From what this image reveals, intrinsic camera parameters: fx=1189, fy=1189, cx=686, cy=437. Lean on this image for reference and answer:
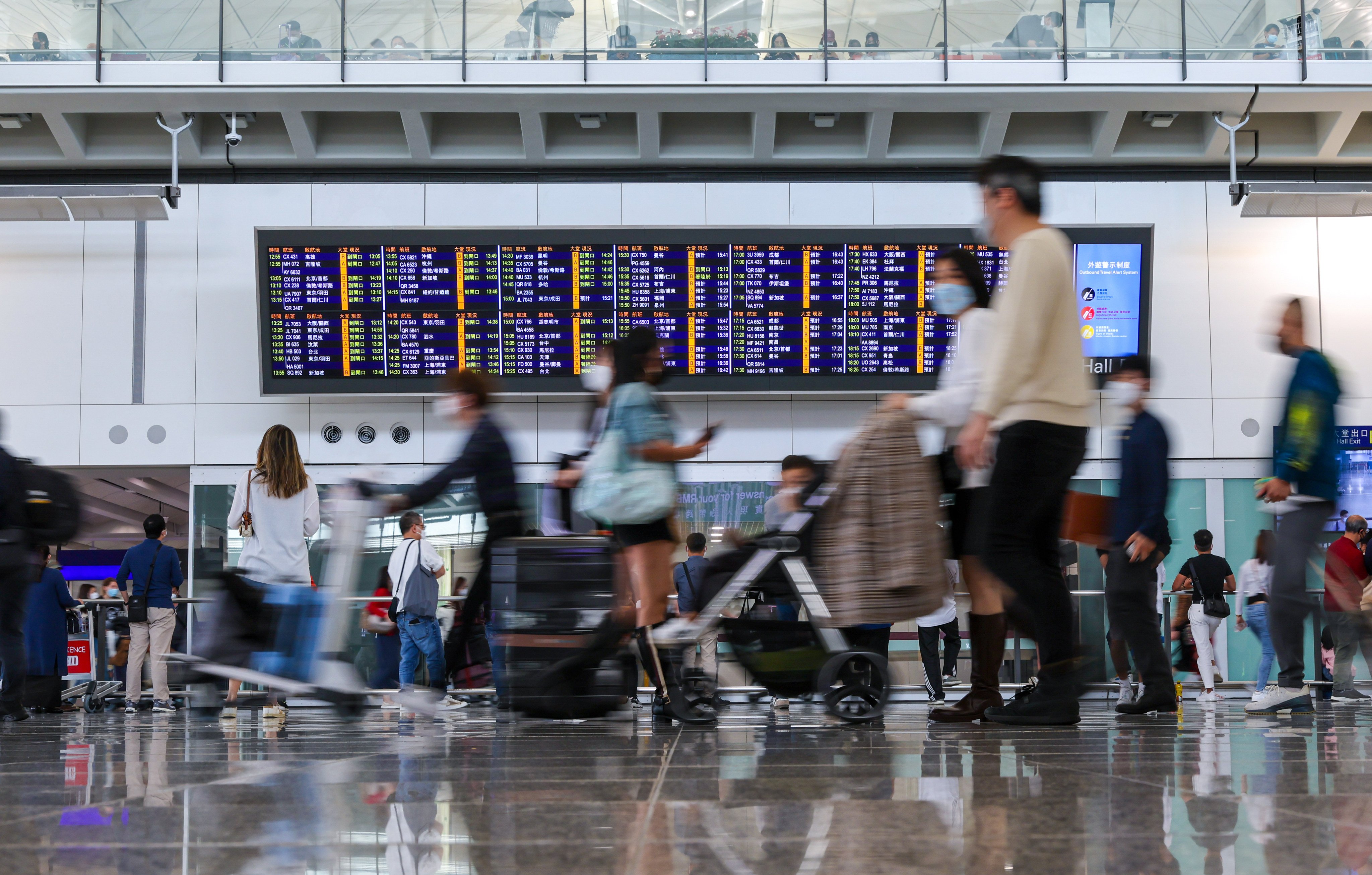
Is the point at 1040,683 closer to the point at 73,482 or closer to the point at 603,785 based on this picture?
the point at 603,785

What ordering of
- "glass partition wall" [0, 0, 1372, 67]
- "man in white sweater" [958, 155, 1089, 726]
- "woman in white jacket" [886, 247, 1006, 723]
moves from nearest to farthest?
"man in white sweater" [958, 155, 1089, 726] → "woman in white jacket" [886, 247, 1006, 723] → "glass partition wall" [0, 0, 1372, 67]

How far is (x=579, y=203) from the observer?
11234mm

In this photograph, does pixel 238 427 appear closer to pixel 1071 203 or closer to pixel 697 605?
pixel 697 605

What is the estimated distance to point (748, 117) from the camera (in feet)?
36.4

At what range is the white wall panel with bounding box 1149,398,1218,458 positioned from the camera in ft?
36.6

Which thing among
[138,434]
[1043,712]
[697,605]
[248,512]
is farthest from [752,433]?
[1043,712]

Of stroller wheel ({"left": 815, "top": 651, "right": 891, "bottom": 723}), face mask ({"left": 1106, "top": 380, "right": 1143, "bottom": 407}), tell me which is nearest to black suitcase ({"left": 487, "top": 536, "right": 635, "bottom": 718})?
stroller wheel ({"left": 815, "top": 651, "right": 891, "bottom": 723})

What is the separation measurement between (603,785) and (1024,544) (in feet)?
5.57

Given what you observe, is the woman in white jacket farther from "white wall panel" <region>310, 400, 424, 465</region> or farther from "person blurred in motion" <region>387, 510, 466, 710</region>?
"white wall panel" <region>310, 400, 424, 465</region>

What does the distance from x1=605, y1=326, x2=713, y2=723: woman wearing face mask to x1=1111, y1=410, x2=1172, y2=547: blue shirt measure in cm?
188

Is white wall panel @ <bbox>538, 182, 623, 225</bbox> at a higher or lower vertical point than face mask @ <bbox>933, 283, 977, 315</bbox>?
higher

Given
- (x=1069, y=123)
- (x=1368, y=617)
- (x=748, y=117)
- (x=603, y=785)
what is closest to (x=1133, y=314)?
(x=1069, y=123)

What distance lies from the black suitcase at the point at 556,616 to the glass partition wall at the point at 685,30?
630 centimetres

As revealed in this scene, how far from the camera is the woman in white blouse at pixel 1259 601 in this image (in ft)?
26.0
